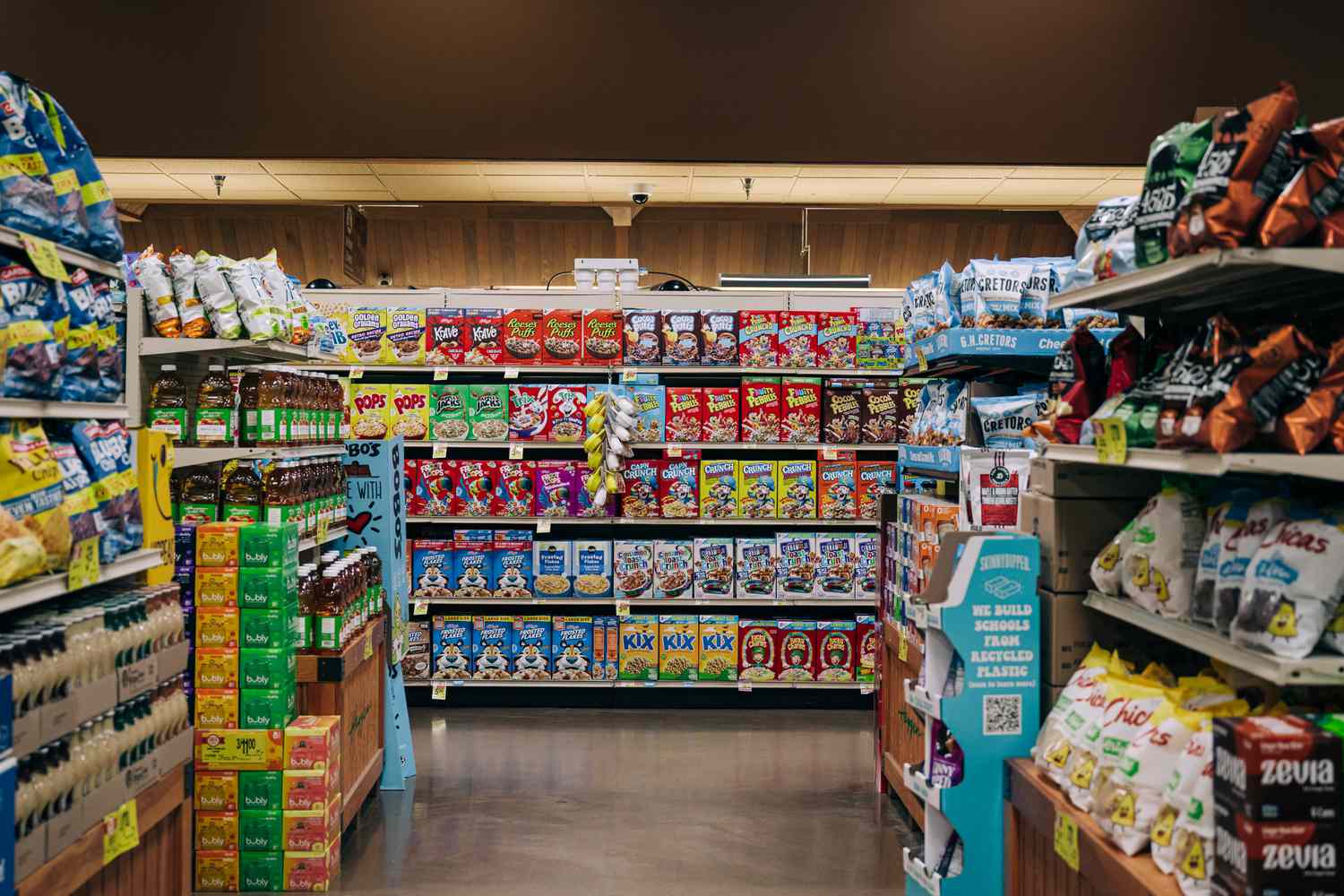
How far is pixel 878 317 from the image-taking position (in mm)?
5848

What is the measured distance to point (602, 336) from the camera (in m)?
5.83

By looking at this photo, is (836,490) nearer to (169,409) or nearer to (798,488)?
(798,488)

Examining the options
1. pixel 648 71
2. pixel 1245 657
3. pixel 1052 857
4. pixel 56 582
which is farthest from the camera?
pixel 648 71

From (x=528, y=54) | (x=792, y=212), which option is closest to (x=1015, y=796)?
(x=528, y=54)

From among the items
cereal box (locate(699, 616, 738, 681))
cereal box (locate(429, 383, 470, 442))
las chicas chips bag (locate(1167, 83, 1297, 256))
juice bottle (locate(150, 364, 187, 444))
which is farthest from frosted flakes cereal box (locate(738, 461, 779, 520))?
las chicas chips bag (locate(1167, 83, 1297, 256))

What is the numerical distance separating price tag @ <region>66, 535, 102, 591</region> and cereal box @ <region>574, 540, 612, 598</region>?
144 inches

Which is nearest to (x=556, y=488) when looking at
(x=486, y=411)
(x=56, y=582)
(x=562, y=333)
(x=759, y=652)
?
(x=486, y=411)

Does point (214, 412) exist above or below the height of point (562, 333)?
below

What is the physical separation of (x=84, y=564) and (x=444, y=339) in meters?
3.79

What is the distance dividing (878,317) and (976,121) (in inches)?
47.9

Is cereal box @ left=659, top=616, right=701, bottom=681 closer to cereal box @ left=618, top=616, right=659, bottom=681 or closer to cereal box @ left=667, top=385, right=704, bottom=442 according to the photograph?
cereal box @ left=618, top=616, right=659, bottom=681

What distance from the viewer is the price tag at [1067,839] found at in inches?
81.4

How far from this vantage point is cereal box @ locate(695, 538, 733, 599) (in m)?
5.82

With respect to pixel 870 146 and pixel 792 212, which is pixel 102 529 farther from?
pixel 792 212
